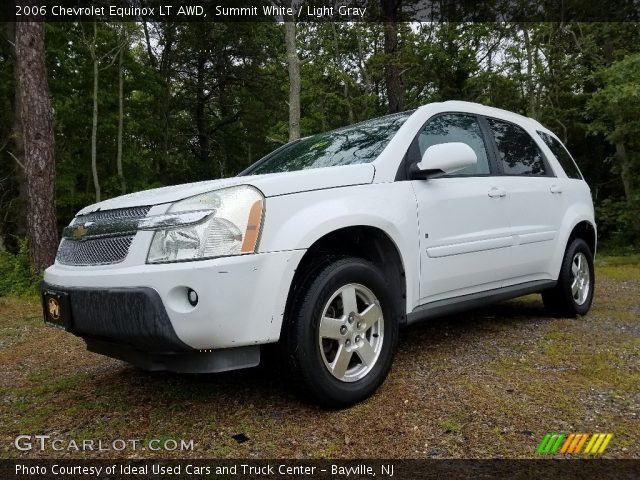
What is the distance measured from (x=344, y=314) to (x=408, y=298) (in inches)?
22.8

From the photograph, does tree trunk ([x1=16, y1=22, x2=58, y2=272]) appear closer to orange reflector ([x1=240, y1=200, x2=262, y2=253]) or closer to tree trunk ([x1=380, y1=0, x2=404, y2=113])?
orange reflector ([x1=240, y1=200, x2=262, y2=253])

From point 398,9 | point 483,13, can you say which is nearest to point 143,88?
point 398,9

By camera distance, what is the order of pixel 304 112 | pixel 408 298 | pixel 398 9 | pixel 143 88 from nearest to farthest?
1. pixel 408 298
2. pixel 398 9
3. pixel 143 88
4. pixel 304 112

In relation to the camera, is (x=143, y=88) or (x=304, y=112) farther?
(x=304, y=112)

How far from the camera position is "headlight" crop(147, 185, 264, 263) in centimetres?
221

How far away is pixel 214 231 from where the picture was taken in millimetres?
2223

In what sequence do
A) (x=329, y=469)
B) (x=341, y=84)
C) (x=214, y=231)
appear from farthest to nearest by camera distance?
(x=341, y=84) < (x=214, y=231) < (x=329, y=469)

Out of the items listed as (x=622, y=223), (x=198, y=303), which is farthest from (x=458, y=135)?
(x=622, y=223)

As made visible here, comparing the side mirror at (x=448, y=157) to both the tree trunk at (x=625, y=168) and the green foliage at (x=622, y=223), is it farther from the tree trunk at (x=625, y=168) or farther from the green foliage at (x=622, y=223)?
the tree trunk at (x=625, y=168)

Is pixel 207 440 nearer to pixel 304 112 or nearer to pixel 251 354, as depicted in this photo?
pixel 251 354

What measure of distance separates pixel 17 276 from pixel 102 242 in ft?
20.7

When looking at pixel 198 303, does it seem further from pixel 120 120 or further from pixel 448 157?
pixel 120 120

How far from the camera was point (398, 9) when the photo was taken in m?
14.8

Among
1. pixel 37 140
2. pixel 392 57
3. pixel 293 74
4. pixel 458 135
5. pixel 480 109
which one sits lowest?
pixel 458 135
